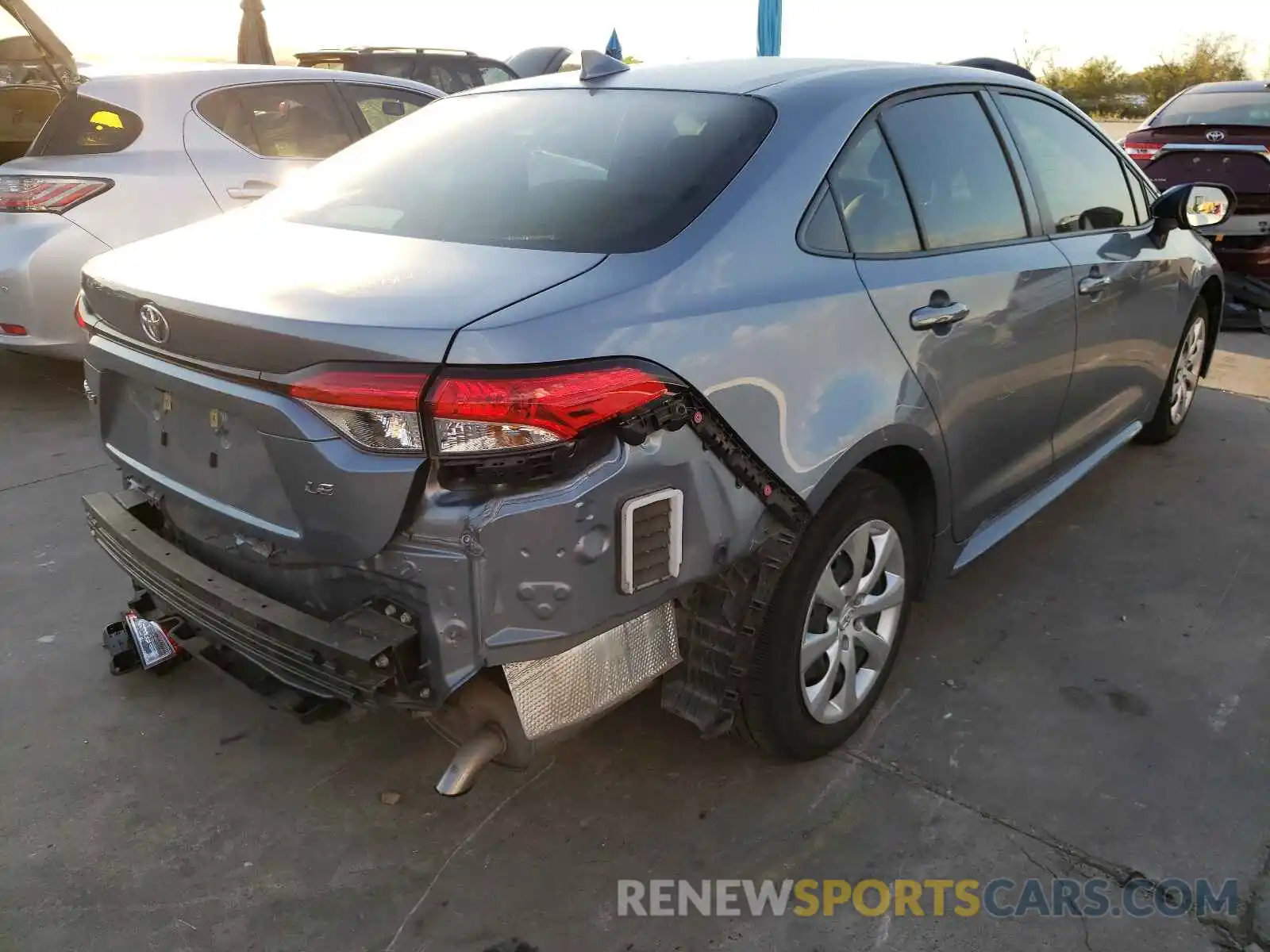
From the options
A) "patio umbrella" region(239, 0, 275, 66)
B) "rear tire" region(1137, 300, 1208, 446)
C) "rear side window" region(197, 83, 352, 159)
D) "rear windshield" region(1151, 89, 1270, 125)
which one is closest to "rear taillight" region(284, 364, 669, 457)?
"rear tire" region(1137, 300, 1208, 446)

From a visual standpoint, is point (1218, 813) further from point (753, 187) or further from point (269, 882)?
point (269, 882)

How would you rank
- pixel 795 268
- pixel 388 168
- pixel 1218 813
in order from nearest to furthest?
pixel 795 268
pixel 1218 813
pixel 388 168

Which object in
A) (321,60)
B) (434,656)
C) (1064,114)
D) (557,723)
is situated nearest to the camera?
(434,656)

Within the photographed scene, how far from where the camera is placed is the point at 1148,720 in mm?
2840

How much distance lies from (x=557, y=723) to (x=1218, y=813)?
1668mm

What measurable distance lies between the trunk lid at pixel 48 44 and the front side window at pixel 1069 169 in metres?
4.45

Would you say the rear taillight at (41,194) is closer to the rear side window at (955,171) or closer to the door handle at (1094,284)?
the rear side window at (955,171)

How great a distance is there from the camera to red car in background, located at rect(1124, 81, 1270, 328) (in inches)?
288

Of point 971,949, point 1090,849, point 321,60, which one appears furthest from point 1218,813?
point 321,60

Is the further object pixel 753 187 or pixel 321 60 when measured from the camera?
pixel 321 60

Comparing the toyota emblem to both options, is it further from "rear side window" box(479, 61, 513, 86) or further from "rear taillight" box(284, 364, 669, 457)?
"rear side window" box(479, 61, 513, 86)

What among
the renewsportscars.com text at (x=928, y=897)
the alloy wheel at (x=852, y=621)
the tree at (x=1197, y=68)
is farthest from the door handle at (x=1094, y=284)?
the tree at (x=1197, y=68)

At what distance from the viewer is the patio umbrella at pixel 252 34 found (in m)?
13.8

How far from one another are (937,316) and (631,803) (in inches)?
57.3
